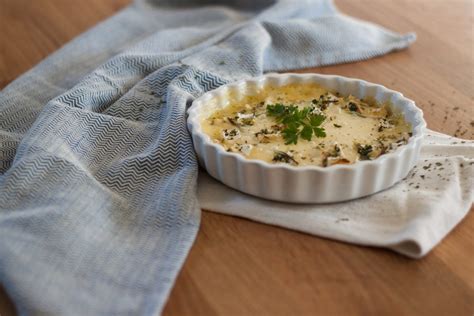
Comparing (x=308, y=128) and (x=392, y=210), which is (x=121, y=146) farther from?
(x=392, y=210)

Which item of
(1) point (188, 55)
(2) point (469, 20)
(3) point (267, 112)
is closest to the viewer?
(3) point (267, 112)

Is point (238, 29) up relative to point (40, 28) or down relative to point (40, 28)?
up

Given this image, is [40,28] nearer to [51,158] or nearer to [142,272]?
[51,158]

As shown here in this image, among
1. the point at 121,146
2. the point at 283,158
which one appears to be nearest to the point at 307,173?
the point at 283,158

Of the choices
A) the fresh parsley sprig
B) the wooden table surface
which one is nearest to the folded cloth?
the wooden table surface

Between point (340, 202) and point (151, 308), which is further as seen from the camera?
point (340, 202)

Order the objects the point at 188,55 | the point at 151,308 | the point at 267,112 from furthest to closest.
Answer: the point at 188,55
the point at 267,112
the point at 151,308

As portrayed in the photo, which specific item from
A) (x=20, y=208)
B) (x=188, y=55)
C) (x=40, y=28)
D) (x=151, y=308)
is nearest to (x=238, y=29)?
(x=188, y=55)
